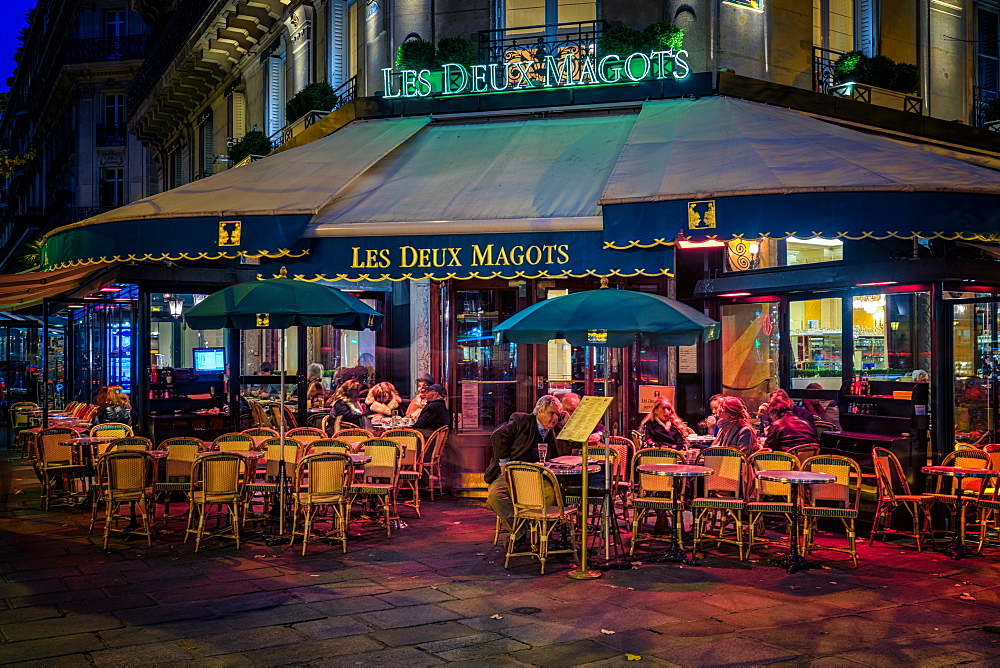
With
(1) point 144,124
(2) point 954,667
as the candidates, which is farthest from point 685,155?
(1) point 144,124

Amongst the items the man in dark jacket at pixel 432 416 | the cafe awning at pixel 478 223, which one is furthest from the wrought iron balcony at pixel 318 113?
the man in dark jacket at pixel 432 416

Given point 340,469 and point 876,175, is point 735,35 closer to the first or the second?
point 876,175

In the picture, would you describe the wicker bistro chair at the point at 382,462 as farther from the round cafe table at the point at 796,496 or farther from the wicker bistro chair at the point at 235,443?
the round cafe table at the point at 796,496

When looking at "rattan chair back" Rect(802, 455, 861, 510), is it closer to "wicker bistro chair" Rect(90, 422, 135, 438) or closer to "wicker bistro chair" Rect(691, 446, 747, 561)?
"wicker bistro chair" Rect(691, 446, 747, 561)

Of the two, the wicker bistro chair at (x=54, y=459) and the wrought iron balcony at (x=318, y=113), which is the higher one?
the wrought iron balcony at (x=318, y=113)

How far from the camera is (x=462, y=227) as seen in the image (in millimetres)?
10336

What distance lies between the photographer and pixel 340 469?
31.1 feet

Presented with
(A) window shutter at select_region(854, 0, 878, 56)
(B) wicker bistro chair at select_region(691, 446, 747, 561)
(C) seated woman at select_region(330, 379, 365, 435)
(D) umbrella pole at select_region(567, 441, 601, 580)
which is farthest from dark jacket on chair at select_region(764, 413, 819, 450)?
(A) window shutter at select_region(854, 0, 878, 56)

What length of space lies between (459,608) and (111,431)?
22.1 feet

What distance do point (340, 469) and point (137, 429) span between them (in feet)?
15.0

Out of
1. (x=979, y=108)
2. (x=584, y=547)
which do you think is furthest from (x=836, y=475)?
(x=979, y=108)

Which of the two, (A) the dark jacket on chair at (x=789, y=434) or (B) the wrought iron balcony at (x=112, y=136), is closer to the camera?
(A) the dark jacket on chair at (x=789, y=434)

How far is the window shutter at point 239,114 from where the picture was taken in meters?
20.9

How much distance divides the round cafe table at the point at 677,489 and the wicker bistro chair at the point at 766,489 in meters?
0.47
